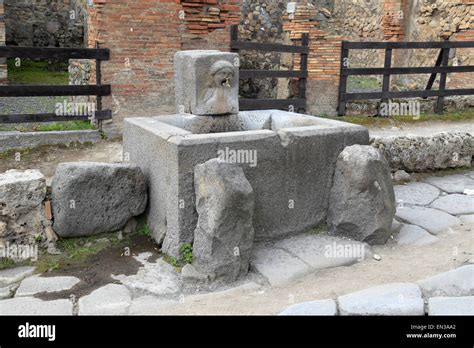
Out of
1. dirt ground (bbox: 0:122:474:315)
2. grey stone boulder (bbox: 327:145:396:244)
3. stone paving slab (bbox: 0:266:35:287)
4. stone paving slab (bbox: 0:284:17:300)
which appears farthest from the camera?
grey stone boulder (bbox: 327:145:396:244)

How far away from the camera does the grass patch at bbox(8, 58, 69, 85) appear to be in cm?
1397

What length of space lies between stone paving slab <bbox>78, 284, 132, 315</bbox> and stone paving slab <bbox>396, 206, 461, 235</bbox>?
3.10 metres

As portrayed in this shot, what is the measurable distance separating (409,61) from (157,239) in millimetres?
12052

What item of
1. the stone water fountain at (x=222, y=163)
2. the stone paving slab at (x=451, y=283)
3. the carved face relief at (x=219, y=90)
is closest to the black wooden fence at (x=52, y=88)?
the stone water fountain at (x=222, y=163)

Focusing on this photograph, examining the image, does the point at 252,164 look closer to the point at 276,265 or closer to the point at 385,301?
the point at 276,265

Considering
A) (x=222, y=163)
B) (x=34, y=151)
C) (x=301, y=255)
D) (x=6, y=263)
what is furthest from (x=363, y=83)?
(x=6, y=263)

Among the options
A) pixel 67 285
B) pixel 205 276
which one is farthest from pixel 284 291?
pixel 67 285

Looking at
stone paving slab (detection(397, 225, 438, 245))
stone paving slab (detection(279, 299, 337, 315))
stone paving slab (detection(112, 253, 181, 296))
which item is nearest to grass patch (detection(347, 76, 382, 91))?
stone paving slab (detection(397, 225, 438, 245))

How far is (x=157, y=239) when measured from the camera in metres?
4.92

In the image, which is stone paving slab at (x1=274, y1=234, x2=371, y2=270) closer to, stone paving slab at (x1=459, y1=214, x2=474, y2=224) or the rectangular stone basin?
the rectangular stone basin

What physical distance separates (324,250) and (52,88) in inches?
170

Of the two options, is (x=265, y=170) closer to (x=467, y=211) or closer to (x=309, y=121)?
(x=309, y=121)

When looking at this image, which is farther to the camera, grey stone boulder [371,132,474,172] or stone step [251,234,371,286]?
grey stone boulder [371,132,474,172]

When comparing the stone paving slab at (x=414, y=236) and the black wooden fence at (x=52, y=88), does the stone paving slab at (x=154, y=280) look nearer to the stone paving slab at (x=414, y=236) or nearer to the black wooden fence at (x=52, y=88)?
the stone paving slab at (x=414, y=236)
